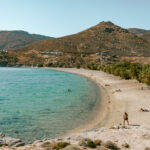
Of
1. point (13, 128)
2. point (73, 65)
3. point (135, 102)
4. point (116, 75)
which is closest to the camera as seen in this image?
point (13, 128)

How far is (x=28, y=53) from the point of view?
194 meters

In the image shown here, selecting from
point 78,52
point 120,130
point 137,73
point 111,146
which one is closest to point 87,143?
point 111,146

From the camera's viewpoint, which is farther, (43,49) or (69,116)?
(43,49)

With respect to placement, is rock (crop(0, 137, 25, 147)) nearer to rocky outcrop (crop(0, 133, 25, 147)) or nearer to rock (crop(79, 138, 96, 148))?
rocky outcrop (crop(0, 133, 25, 147))

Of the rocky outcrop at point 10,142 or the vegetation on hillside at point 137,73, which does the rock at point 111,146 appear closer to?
the rocky outcrop at point 10,142

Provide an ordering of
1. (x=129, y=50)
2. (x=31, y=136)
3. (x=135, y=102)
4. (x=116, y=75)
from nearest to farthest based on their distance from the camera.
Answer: (x=31, y=136) → (x=135, y=102) → (x=116, y=75) → (x=129, y=50)

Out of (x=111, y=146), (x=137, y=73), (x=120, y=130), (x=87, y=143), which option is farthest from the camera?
(x=137, y=73)

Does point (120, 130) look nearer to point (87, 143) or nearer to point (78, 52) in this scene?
point (87, 143)

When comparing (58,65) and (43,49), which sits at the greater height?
(43,49)

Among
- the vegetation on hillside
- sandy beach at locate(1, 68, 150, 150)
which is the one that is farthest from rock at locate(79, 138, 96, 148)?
the vegetation on hillside

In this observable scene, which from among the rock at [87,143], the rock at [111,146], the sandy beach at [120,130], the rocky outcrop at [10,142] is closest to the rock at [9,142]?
the rocky outcrop at [10,142]

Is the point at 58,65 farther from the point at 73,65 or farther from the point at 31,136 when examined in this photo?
the point at 31,136

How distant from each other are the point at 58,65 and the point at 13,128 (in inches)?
5857

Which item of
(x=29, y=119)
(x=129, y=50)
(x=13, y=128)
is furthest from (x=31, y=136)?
(x=129, y=50)
